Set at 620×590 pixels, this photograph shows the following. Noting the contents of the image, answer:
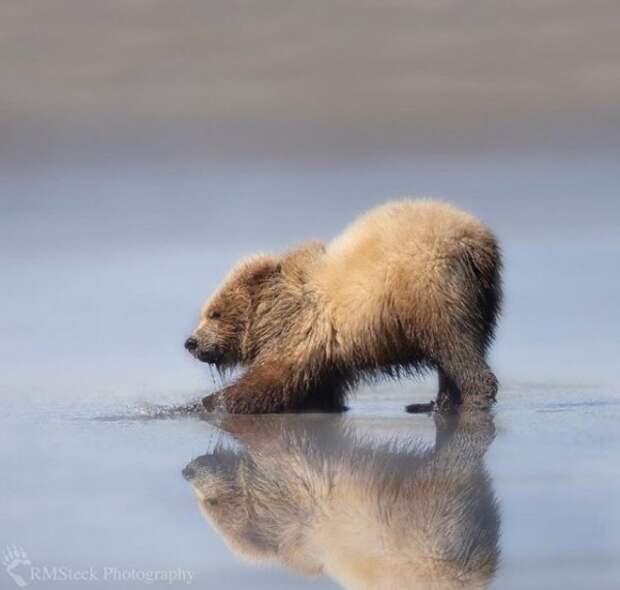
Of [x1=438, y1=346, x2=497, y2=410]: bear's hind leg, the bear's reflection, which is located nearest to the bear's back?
[x1=438, y1=346, x2=497, y2=410]: bear's hind leg

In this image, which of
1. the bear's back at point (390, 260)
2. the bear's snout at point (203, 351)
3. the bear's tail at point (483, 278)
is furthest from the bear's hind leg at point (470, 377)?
the bear's snout at point (203, 351)

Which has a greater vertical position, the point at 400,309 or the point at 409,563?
the point at 400,309

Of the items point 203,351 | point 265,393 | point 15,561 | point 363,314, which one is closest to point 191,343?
point 203,351

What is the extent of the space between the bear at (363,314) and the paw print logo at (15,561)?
2.83m

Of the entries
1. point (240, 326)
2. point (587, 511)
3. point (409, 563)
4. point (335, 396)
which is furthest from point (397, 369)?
point (409, 563)

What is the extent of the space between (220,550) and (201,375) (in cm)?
372

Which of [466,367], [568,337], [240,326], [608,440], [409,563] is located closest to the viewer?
[409,563]

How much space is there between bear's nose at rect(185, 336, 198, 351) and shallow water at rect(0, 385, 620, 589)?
0.75 metres

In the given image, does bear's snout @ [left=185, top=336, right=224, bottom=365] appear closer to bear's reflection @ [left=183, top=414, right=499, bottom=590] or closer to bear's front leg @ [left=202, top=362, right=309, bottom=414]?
bear's front leg @ [left=202, top=362, right=309, bottom=414]

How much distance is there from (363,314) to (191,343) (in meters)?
1.04

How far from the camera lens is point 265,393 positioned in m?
7.70

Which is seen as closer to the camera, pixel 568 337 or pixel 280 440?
pixel 280 440

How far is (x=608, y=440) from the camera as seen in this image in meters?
6.34

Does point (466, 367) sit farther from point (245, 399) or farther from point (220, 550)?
point (220, 550)
